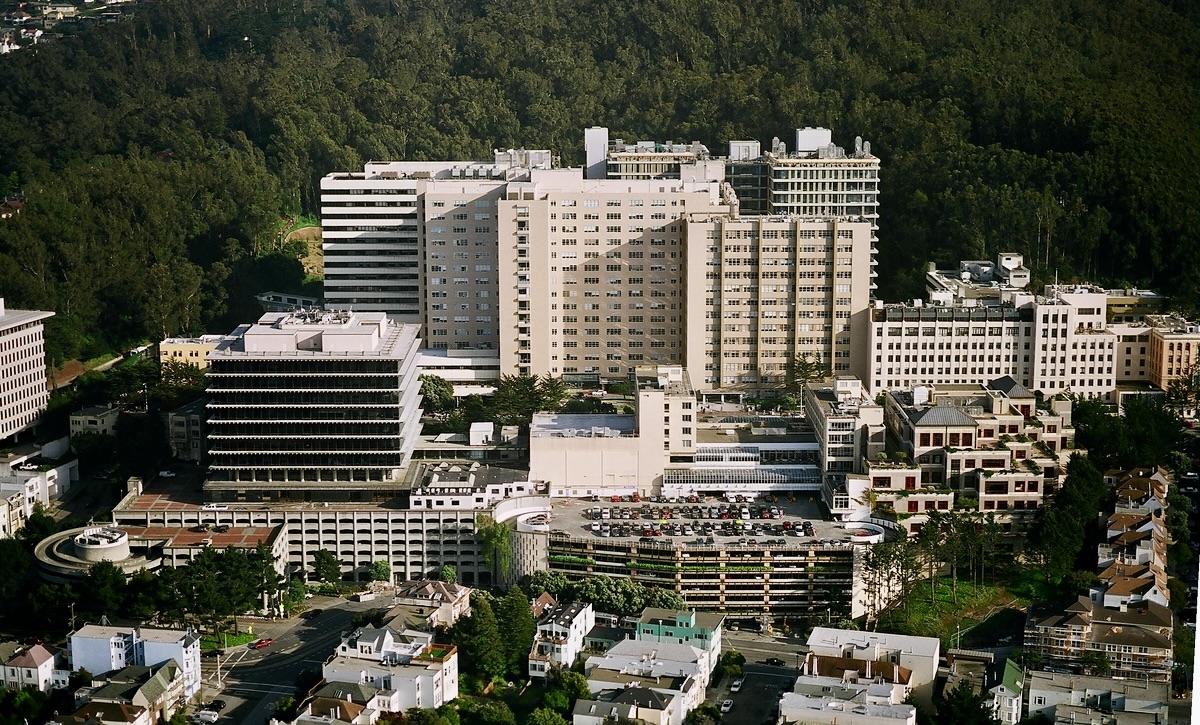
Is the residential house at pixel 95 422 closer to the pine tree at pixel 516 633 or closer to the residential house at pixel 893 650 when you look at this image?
the pine tree at pixel 516 633

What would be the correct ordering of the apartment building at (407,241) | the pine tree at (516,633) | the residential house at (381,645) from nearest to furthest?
the residential house at (381,645) → the pine tree at (516,633) → the apartment building at (407,241)

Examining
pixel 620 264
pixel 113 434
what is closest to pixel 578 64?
pixel 620 264

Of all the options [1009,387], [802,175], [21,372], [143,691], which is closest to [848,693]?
[143,691]

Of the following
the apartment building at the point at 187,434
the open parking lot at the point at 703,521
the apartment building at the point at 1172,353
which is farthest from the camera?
the apartment building at the point at 1172,353

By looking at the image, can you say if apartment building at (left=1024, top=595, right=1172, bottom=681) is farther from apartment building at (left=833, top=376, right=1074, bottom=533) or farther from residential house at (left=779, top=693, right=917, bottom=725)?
apartment building at (left=833, top=376, right=1074, bottom=533)

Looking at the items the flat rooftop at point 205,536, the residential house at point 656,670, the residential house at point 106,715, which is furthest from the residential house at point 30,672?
the residential house at point 656,670

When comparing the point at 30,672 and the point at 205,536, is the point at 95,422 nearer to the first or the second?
the point at 205,536

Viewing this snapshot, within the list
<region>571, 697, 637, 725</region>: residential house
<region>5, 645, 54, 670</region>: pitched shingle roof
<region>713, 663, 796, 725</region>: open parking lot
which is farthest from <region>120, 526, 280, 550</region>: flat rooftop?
<region>713, 663, 796, 725</region>: open parking lot
